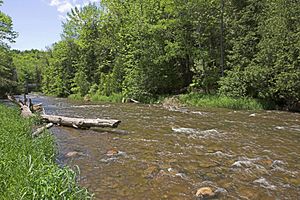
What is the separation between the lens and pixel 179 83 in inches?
1276

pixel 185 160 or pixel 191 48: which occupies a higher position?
pixel 191 48

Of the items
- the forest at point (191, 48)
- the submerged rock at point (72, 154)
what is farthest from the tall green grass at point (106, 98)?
the submerged rock at point (72, 154)

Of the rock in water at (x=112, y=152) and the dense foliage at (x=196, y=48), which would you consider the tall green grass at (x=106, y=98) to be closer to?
the dense foliage at (x=196, y=48)

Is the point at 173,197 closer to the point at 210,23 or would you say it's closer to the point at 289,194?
the point at 289,194

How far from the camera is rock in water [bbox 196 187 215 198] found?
6094mm

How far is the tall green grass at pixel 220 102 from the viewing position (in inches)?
867

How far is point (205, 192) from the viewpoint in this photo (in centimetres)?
620

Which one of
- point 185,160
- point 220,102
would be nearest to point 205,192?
point 185,160

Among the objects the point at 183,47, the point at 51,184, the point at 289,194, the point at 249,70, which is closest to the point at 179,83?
the point at 183,47

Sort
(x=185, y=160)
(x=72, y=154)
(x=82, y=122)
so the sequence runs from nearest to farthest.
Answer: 1. (x=185, y=160)
2. (x=72, y=154)
3. (x=82, y=122)

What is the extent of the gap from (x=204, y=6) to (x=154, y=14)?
21.2 feet

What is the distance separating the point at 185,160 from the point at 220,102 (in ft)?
50.5

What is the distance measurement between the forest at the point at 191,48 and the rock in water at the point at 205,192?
1537cm

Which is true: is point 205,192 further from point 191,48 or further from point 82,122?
point 191,48
